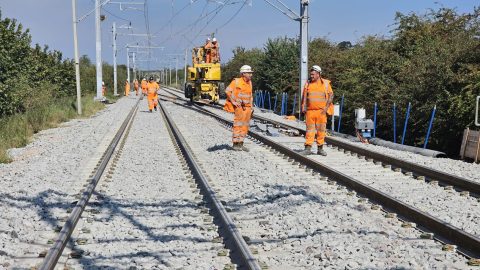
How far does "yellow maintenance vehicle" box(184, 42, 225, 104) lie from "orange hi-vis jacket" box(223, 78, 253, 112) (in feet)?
79.7

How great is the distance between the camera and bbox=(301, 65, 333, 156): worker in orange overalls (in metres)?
12.5

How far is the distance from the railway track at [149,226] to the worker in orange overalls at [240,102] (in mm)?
2442

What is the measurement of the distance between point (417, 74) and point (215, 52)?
66.9 ft

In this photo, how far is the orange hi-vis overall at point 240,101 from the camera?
1352cm

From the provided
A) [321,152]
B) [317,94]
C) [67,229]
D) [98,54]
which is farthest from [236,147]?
[98,54]

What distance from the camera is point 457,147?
1652 cm

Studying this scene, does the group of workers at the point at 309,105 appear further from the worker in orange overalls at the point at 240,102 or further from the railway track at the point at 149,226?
the railway track at the point at 149,226

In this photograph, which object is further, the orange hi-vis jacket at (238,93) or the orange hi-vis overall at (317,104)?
the orange hi-vis jacket at (238,93)

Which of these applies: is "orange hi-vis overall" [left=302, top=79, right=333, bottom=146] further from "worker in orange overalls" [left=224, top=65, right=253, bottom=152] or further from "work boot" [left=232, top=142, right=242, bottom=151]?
"work boot" [left=232, top=142, right=242, bottom=151]

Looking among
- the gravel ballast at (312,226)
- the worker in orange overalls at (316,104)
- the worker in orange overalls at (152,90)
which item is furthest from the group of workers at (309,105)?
the worker in orange overalls at (152,90)

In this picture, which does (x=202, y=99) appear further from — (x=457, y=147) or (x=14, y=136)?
(x=457, y=147)

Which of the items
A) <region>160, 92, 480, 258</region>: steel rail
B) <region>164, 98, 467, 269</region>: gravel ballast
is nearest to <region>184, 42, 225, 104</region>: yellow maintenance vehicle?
<region>164, 98, 467, 269</region>: gravel ballast

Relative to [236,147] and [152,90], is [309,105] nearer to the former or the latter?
[236,147]

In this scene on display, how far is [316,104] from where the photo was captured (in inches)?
493
